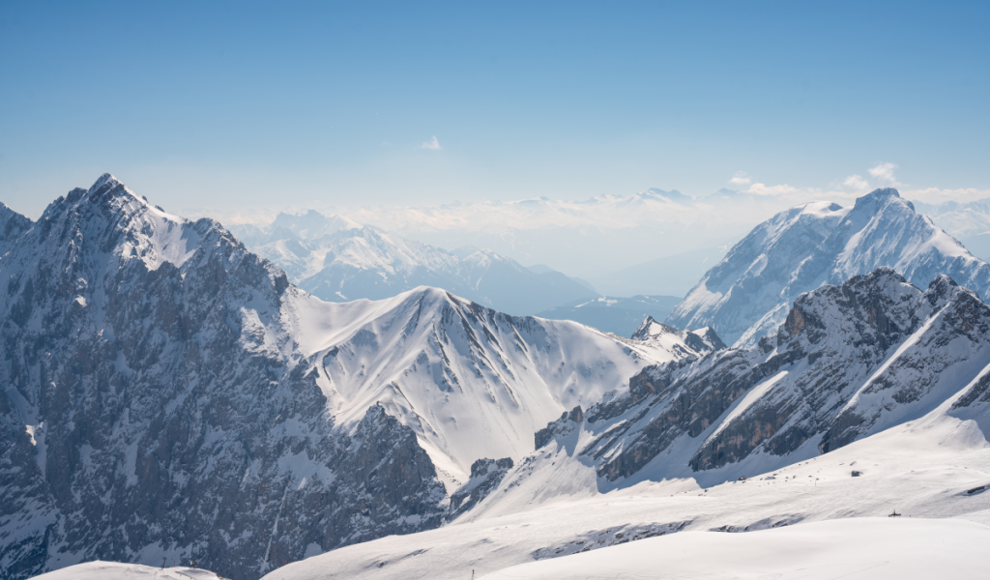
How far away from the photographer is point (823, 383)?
157 metres

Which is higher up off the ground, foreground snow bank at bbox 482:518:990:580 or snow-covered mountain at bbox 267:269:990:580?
foreground snow bank at bbox 482:518:990:580

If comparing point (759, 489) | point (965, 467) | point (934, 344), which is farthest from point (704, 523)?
point (934, 344)

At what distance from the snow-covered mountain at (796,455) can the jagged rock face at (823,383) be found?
0.37 meters

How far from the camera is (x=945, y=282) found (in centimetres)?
15462

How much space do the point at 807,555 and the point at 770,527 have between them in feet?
116

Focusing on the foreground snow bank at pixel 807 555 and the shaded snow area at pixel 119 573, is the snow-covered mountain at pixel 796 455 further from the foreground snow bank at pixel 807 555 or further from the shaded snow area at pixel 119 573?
the shaded snow area at pixel 119 573

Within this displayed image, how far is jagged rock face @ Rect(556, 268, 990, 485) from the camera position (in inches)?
5458

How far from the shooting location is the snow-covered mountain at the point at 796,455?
86625 millimetres

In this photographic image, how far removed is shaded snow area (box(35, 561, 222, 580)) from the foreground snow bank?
55.5 metres

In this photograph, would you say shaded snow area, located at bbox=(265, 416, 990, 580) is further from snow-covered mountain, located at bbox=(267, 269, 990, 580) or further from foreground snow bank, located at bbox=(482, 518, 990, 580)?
snow-covered mountain, located at bbox=(267, 269, 990, 580)

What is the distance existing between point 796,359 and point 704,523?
91.3m

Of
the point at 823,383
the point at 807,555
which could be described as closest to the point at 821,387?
the point at 823,383

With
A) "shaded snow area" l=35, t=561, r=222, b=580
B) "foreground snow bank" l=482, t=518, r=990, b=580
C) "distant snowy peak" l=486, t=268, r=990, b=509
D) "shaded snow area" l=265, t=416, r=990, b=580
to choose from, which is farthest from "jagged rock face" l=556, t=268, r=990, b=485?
"shaded snow area" l=35, t=561, r=222, b=580

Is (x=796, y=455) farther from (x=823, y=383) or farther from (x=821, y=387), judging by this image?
(x=823, y=383)
